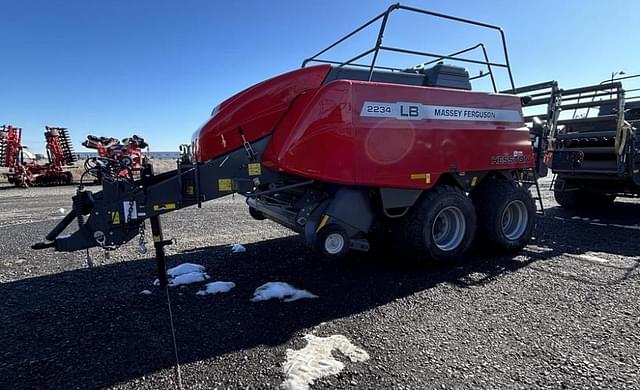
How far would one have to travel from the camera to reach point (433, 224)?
4.55m

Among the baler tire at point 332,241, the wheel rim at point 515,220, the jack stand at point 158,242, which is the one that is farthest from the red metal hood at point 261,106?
the wheel rim at point 515,220

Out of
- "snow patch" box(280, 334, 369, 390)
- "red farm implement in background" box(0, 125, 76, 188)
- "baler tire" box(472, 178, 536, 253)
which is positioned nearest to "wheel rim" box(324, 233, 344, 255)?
"snow patch" box(280, 334, 369, 390)

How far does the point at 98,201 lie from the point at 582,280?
4.99 metres

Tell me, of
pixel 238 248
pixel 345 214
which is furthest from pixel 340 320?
pixel 238 248

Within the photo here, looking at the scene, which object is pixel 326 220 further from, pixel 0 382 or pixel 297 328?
pixel 0 382

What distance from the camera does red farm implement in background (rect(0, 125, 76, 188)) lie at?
1681cm

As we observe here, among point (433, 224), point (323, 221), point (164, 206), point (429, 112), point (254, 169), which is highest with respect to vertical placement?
point (429, 112)

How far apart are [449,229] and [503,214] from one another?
0.90 metres

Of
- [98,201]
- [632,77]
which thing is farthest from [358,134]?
[632,77]

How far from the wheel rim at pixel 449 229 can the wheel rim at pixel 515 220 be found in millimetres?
1029

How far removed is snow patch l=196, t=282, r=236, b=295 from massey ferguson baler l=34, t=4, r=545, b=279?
0.53 meters

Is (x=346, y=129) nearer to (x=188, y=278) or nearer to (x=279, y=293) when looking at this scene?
(x=279, y=293)

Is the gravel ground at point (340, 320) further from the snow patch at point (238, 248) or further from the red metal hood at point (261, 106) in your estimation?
the red metal hood at point (261, 106)

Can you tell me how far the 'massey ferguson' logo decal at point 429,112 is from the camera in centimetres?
407
